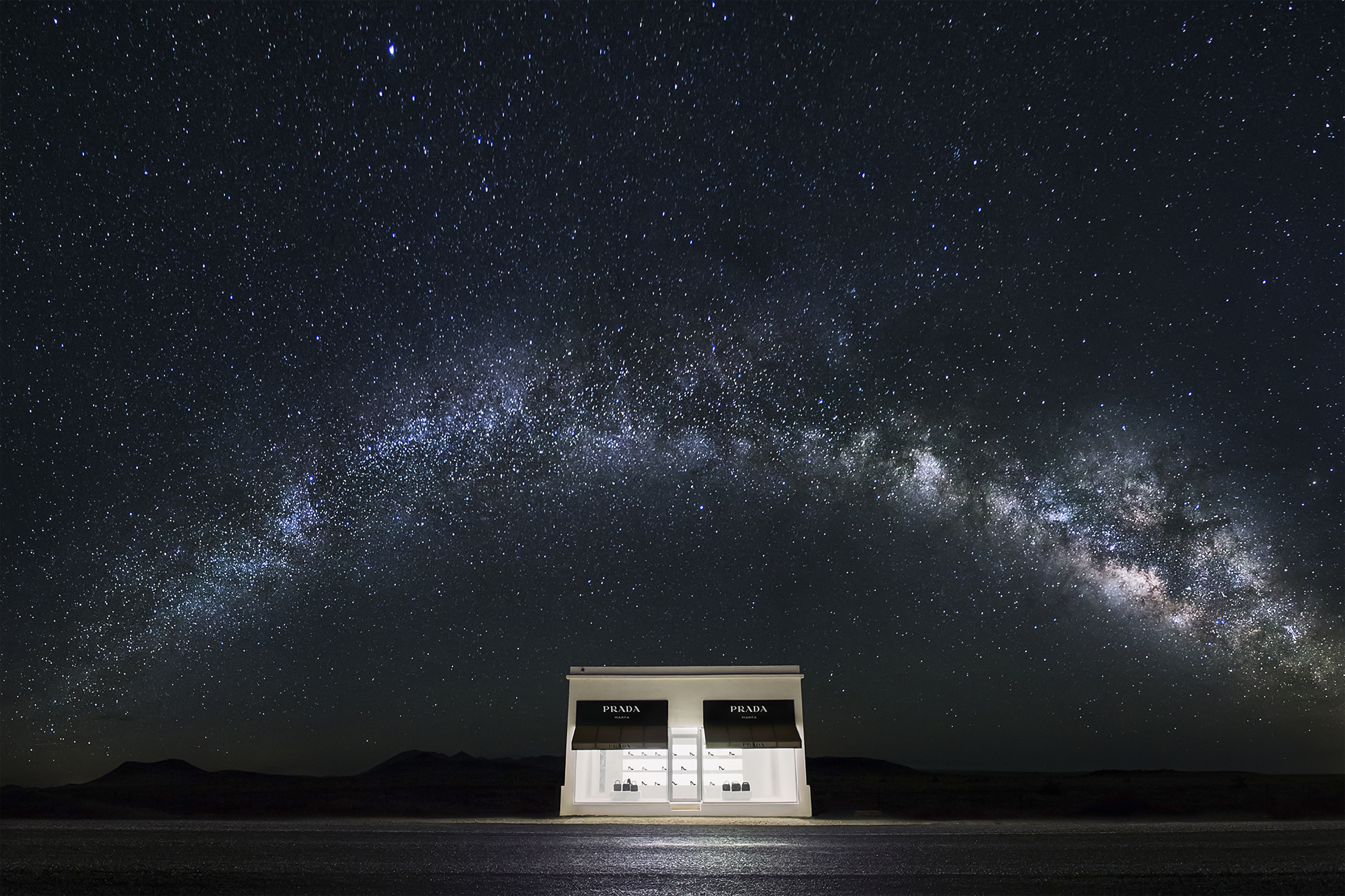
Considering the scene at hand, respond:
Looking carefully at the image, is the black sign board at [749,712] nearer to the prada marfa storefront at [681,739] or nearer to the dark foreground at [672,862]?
the prada marfa storefront at [681,739]

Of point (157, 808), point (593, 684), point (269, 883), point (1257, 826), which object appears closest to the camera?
point (269, 883)

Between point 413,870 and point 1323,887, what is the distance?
364 inches

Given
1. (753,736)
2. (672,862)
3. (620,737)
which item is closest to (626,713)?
(620,737)

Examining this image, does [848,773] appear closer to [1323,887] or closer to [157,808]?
[157,808]

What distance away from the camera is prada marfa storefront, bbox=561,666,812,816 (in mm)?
19812

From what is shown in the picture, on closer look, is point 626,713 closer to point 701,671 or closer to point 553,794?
point 701,671

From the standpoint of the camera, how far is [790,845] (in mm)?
11828

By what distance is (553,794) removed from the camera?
5622 centimetres

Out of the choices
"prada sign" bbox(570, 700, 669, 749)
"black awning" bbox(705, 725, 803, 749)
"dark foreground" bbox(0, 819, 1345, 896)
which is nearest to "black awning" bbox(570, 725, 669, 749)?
"prada sign" bbox(570, 700, 669, 749)

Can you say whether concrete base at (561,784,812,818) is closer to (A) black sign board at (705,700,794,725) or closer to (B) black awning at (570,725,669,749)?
(B) black awning at (570,725,669,749)

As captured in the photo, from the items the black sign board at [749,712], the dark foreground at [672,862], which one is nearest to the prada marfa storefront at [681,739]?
the black sign board at [749,712]

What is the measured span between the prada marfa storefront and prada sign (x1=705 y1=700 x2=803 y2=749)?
21mm

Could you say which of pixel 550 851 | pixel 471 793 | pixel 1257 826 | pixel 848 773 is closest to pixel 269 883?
pixel 550 851

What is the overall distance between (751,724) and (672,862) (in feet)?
35.1
